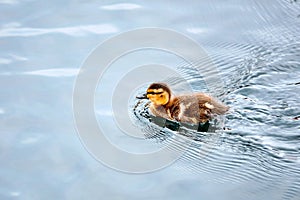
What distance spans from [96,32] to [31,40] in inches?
20.6

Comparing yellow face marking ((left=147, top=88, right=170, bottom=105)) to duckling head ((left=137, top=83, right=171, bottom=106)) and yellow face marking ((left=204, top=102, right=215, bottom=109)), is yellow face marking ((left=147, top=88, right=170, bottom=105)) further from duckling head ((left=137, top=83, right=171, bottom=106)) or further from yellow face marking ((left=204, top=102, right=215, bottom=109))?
yellow face marking ((left=204, top=102, right=215, bottom=109))

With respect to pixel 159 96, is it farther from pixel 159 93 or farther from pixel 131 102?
pixel 131 102

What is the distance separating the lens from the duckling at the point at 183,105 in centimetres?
395

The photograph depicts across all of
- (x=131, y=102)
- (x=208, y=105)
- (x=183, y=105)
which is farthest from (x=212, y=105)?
(x=131, y=102)

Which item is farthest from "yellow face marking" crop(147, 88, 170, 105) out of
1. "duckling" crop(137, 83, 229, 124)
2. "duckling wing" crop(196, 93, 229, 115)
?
"duckling wing" crop(196, 93, 229, 115)

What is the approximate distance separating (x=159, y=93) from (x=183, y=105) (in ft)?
0.62

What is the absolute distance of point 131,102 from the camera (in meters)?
4.16

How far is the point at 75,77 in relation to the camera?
424cm

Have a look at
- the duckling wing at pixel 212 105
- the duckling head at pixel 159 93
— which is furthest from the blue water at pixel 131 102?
the duckling head at pixel 159 93

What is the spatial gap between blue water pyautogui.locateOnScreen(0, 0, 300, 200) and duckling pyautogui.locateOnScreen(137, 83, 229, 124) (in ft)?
→ 0.43

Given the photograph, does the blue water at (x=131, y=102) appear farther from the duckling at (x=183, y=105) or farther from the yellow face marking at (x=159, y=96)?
the yellow face marking at (x=159, y=96)

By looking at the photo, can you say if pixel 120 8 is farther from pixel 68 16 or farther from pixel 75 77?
pixel 75 77

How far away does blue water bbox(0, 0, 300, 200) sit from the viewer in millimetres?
3361

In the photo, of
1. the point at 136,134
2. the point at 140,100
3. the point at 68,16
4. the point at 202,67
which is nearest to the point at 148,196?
the point at 136,134
